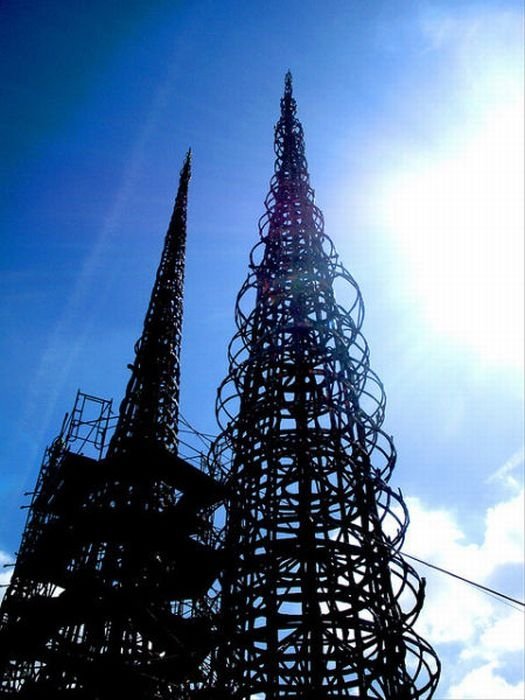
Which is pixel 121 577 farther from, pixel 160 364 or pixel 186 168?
pixel 186 168

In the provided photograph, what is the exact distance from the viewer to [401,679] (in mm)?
10773

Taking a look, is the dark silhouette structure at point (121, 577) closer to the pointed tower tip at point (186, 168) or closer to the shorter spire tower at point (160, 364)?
the shorter spire tower at point (160, 364)

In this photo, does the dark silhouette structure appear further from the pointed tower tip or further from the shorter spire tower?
the pointed tower tip

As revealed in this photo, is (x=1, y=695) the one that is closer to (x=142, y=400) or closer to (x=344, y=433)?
(x=142, y=400)

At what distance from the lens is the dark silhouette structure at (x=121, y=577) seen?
15.7m

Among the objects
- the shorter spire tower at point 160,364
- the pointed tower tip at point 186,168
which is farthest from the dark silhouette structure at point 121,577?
the pointed tower tip at point 186,168

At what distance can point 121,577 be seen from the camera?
17.6m

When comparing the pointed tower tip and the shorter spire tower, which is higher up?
the pointed tower tip

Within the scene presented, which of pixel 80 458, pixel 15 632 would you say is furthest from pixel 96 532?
pixel 15 632

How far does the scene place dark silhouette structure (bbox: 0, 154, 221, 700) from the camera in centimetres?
1571

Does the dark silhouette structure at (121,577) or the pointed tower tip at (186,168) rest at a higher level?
the pointed tower tip at (186,168)

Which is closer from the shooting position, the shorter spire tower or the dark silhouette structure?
the dark silhouette structure

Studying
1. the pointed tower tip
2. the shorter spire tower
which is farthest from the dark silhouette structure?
the pointed tower tip

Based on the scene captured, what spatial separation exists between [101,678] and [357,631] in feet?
25.4
